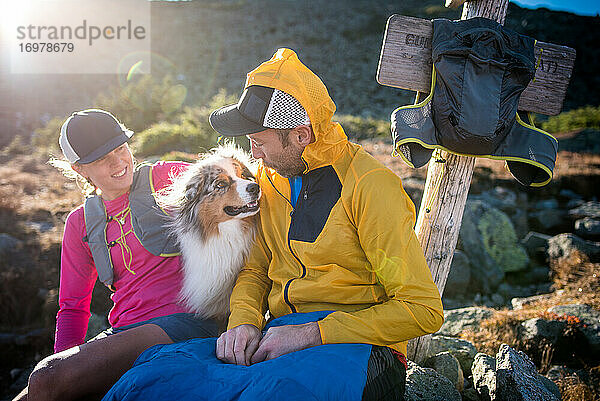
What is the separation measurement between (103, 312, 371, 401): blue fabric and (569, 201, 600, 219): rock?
7.76m

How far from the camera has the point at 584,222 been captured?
7.36m

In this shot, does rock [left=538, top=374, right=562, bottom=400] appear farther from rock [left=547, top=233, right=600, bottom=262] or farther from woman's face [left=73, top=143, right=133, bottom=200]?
rock [left=547, top=233, right=600, bottom=262]

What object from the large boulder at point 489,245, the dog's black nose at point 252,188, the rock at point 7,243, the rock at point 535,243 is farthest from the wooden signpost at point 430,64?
the rock at point 7,243

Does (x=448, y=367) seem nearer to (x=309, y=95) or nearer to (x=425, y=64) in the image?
(x=425, y=64)

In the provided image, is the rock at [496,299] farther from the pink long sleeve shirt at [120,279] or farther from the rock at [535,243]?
the pink long sleeve shirt at [120,279]

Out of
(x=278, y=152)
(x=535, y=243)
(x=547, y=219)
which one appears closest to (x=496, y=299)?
(x=535, y=243)

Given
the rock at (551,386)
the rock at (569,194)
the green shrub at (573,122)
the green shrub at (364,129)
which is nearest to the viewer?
the rock at (551,386)

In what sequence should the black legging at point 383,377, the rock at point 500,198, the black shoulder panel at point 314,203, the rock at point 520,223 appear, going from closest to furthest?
1. the black legging at point 383,377
2. the black shoulder panel at point 314,203
3. the rock at point 520,223
4. the rock at point 500,198

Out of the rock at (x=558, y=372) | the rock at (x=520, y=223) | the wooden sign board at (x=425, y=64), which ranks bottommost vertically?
the rock at (x=558, y=372)

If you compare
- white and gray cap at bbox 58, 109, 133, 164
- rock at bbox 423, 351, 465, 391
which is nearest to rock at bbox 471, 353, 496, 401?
rock at bbox 423, 351, 465, 391

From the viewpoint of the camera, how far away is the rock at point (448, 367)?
130 inches

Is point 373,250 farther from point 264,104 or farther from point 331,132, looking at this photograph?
point 264,104

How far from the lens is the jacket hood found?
223cm

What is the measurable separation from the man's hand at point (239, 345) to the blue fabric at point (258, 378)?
14 centimetres
